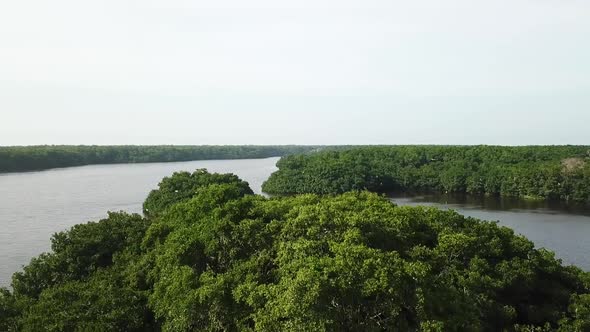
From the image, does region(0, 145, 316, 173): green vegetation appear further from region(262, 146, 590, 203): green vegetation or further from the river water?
region(262, 146, 590, 203): green vegetation

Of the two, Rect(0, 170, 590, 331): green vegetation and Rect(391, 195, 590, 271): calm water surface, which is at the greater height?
Rect(0, 170, 590, 331): green vegetation

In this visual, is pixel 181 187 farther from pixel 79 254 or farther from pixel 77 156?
pixel 77 156

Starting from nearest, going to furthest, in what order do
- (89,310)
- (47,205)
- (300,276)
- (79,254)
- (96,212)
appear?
(300,276)
(89,310)
(79,254)
(96,212)
(47,205)

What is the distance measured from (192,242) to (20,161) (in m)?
111

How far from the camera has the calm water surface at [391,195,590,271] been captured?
42.2 m

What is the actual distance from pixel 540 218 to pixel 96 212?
51412 mm

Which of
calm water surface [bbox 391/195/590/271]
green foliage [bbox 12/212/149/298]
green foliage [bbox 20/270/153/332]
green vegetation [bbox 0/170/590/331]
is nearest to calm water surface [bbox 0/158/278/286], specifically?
green foliage [bbox 12/212/149/298]

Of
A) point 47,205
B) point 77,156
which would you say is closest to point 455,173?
point 47,205

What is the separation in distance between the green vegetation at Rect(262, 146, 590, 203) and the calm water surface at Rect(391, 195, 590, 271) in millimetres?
4456

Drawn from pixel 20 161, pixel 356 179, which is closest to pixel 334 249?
pixel 356 179

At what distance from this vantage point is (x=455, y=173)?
87.4 m

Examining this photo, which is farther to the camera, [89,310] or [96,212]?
[96,212]

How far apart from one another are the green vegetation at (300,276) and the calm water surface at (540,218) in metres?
20.5

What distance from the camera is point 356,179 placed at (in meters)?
82.8
